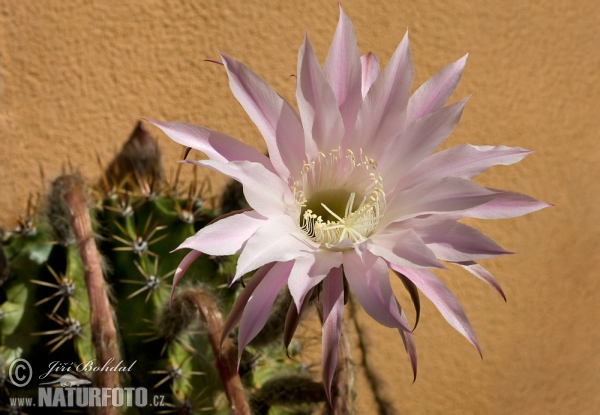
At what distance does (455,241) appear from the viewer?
44 centimetres

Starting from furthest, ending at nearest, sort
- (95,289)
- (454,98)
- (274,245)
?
(454,98)
(95,289)
(274,245)

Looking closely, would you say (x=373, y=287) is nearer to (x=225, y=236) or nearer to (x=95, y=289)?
(x=225, y=236)

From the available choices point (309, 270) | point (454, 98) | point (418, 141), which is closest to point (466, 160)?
point (418, 141)

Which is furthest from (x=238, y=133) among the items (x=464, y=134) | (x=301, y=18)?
(x=464, y=134)

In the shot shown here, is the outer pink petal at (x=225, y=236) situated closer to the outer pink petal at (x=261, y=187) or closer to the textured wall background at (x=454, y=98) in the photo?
the outer pink petal at (x=261, y=187)

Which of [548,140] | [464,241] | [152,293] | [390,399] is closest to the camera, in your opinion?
[464,241]

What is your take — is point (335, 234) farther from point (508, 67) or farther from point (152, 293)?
point (508, 67)

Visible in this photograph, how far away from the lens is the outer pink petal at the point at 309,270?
1.37 feet

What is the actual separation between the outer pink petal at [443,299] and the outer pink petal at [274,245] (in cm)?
7

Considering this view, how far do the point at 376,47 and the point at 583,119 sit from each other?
0.31 m

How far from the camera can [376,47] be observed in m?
0.91

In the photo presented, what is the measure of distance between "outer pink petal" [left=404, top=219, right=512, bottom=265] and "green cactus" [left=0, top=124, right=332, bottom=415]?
0.64 feet

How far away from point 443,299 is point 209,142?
197 millimetres

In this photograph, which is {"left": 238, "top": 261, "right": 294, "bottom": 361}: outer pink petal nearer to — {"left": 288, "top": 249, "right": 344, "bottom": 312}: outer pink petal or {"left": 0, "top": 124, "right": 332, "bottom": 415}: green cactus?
{"left": 288, "top": 249, "right": 344, "bottom": 312}: outer pink petal
